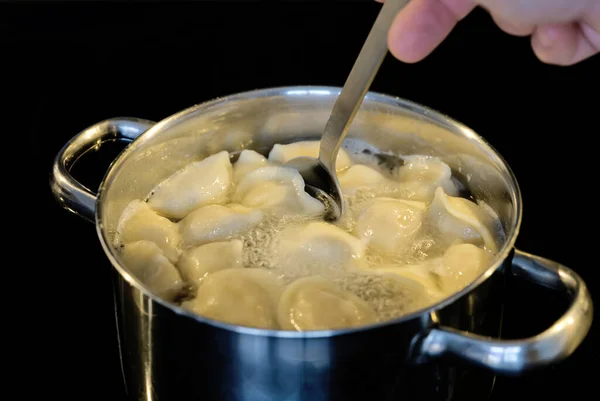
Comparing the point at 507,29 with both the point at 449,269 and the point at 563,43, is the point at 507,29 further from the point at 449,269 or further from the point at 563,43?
the point at 449,269

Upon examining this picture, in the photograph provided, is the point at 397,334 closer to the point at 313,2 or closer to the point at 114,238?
the point at 114,238

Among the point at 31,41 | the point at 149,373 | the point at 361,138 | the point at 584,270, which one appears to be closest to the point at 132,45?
the point at 31,41

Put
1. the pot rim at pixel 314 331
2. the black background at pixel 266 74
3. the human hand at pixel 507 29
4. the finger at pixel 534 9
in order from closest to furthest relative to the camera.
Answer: the pot rim at pixel 314 331 < the finger at pixel 534 9 < the human hand at pixel 507 29 < the black background at pixel 266 74

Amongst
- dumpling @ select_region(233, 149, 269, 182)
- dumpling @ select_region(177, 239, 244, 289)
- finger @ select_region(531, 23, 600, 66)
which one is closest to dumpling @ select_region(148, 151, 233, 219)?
dumpling @ select_region(233, 149, 269, 182)

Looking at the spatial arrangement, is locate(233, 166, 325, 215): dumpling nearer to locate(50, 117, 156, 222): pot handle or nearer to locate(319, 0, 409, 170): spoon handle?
locate(319, 0, 409, 170): spoon handle

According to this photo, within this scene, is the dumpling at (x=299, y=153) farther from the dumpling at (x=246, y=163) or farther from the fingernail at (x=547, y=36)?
the fingernail at (x=547, y=36)

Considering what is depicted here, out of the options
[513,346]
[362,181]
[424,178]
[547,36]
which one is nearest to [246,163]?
[362,181]

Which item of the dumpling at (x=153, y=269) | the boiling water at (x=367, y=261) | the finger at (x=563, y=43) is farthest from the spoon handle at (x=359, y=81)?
the dumpling at (x=153, y=269)
